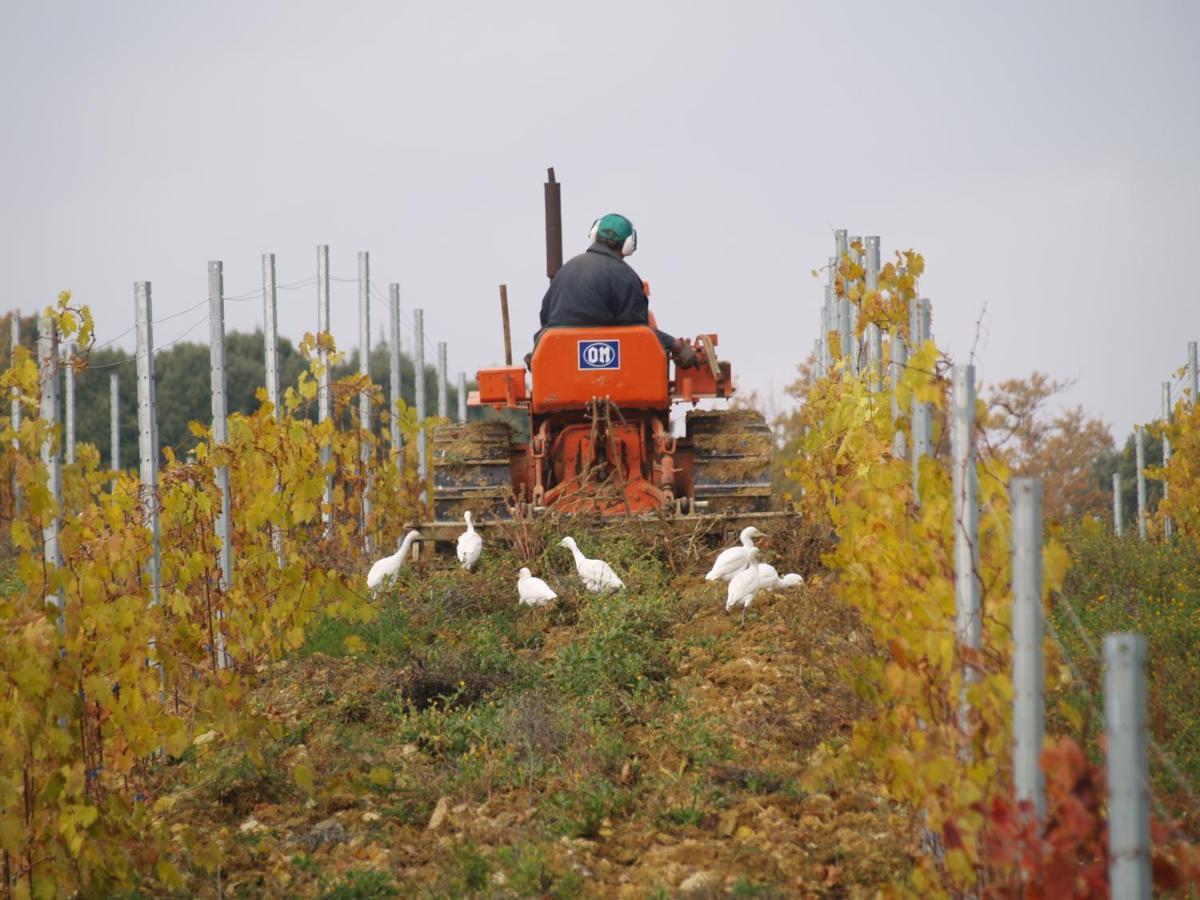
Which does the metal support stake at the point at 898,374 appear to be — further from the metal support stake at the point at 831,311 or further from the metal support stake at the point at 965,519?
the metal support stake at the point at 831,311

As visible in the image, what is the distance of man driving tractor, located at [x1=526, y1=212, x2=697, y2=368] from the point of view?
423 inches

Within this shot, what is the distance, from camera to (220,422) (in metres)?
8.84

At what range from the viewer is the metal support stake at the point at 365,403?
14523 millimetres

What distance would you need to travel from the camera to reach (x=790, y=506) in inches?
470

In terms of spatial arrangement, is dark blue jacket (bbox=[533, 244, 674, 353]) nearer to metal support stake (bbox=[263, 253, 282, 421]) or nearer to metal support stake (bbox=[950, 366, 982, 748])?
metal support stake (bbox=[263, 253, 282, 421])

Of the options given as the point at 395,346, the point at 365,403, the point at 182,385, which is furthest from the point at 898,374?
the point at 182,385

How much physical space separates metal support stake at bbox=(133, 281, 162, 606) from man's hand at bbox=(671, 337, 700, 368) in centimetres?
385

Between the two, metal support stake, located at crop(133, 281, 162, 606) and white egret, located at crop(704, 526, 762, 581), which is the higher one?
metal support stake, located at crop(133, 281, 162, 606)

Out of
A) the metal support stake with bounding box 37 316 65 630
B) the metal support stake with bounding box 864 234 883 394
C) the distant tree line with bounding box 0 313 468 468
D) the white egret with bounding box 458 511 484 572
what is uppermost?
the distant tree line with bounding box 0 313 468 468

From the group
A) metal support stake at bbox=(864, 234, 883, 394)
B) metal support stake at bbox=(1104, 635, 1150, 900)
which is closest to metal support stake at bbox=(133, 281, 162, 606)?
metal support stake at bbox=(864, 234, 883, 394)

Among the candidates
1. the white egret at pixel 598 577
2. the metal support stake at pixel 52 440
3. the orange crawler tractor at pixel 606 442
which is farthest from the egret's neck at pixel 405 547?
the metal support stake at pixel 52 440

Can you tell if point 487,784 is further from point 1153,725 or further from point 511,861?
point 1153,725

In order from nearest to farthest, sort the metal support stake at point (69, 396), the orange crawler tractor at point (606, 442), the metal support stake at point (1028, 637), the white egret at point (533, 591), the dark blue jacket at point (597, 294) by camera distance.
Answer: the metal support stake at point (1028, 637) < the metal support stake at point (69, 396) < the white egret at point (533, 591) < the orange crawler tractor at point (606, 442) < the dark blue jacket at point (597, 294)

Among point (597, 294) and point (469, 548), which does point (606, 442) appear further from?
point (469, 548)
